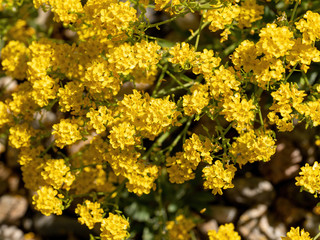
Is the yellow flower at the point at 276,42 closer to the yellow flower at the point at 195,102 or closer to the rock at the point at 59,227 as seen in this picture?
the yellow flower at the point at 195,102

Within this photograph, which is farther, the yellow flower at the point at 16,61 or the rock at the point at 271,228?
the rock at the point at 271,228

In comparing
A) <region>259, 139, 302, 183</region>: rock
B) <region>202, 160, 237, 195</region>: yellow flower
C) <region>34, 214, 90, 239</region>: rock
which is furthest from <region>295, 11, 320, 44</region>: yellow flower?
<region>34, 214, 90, 239</region>: rock

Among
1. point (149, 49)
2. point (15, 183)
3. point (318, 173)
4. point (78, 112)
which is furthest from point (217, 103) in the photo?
point (15, 183)

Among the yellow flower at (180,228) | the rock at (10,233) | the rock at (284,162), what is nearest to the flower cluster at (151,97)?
the yellow flower at (180,228)

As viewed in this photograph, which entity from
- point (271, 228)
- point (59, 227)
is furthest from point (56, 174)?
point (271, 228)

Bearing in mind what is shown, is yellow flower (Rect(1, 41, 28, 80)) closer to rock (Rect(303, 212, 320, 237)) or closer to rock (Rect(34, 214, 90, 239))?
rock (Rect(34, 214, 90, 239))
